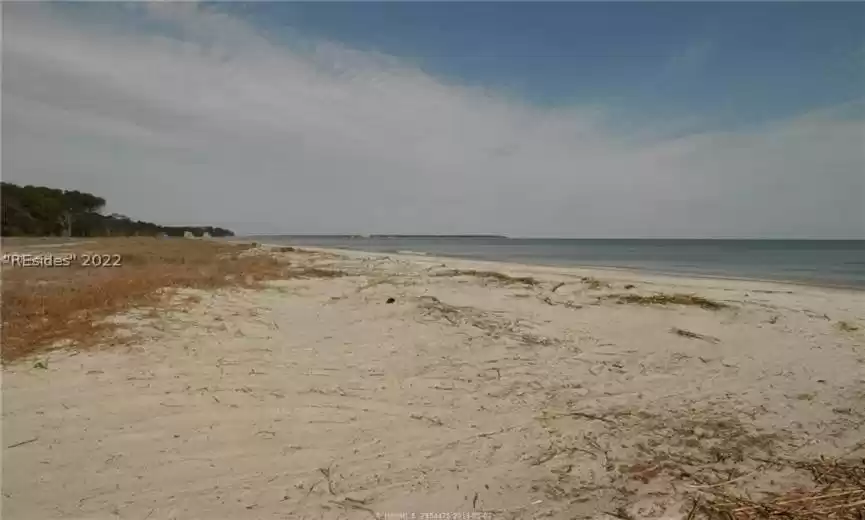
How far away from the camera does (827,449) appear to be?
3.07m

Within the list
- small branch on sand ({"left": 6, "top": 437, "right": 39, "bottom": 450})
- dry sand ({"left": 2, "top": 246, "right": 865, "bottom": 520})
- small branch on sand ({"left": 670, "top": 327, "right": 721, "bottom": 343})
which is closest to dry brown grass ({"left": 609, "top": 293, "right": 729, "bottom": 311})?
dry sand ({"left": 2, "top": 246, "right": 865, "bottom": 520})

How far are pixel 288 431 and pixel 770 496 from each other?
2.80m

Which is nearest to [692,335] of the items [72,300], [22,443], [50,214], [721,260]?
[22,443]

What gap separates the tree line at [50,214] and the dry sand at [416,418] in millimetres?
58407

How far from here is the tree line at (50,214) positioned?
50.1m

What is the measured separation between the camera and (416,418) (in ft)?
11.4

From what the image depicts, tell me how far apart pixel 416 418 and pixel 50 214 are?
65358mm

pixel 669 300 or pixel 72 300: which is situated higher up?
pixel 669 300

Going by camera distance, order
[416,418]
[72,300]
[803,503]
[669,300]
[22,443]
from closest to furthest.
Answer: [803,503] < [22,443] < [416,418] < [72,300] < [669,300]

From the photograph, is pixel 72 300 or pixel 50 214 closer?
pixel 72 300

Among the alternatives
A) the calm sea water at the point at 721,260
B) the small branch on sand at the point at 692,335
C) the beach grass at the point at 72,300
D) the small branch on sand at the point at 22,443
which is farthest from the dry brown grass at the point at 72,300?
the calm sea water at the point at 721,260

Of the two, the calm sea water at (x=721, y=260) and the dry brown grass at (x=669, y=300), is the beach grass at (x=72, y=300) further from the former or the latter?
the calm sea water at (x=721, y=260)

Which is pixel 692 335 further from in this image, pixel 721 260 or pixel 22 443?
pixel 721 260

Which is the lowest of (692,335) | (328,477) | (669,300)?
(328,477)
